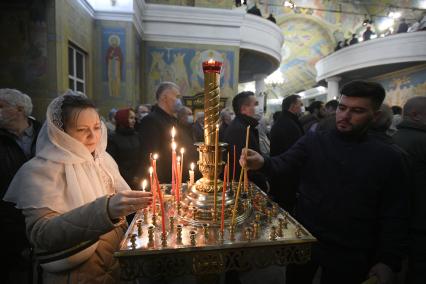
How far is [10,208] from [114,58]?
667cm

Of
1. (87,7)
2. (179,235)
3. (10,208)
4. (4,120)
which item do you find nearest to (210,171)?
(179,235)

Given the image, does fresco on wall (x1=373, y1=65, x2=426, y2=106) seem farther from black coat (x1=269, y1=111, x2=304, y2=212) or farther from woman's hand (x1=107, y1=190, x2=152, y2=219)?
woman's hand (x1=107, y1=190, x2=152, y2=219)

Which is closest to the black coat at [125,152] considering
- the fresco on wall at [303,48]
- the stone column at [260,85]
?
the stone column at [260,85]

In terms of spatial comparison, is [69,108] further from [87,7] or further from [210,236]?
[87,7]

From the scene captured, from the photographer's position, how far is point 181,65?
9961 mm

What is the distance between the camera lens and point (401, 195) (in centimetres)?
146

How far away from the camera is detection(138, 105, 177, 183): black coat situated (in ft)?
8.54

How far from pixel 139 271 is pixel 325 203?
3.71 feet

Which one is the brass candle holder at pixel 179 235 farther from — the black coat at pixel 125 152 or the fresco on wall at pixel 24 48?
the fresco on wall at pixel 24 48

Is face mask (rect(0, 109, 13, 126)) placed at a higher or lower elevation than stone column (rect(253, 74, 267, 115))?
lower

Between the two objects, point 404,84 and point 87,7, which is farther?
point 404,84

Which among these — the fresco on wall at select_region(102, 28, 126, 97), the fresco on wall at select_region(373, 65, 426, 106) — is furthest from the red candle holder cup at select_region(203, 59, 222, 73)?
the fresco on wall at select_region(373, 65, 426, 106)

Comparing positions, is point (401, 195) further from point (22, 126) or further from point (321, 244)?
point (22, 126)

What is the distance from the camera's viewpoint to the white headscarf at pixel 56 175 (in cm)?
113
